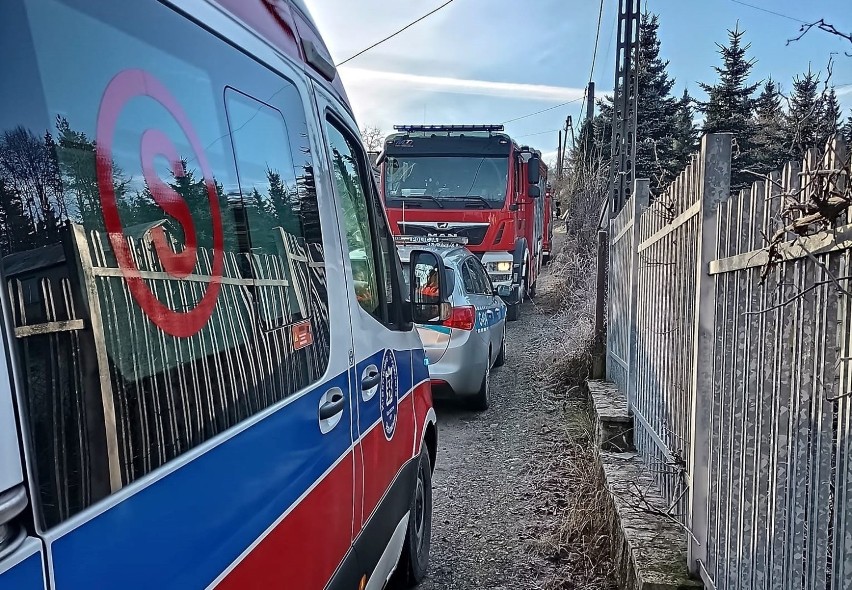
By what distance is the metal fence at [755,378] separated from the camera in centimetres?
164

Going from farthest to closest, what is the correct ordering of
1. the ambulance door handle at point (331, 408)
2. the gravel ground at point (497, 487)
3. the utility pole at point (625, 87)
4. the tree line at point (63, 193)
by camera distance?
the utility pole at point (625, 87)
the gravel ground at point (497, 487)
the ambulance door handle at point (331, 408)
the tree line at point (63, 193)

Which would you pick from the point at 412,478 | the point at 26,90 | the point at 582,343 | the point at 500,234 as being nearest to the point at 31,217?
the point at 26,90

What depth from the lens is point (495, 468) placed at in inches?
212

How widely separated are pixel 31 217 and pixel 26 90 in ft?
0.64

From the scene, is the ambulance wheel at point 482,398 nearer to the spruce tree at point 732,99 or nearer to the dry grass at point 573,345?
the dry grass at point 573,345

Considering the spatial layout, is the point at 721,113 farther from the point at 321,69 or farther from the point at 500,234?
the point at 321,69

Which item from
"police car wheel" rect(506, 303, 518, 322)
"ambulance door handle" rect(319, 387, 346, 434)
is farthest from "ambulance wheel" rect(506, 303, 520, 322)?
"ambulance door handle" rect(319, 387, 346, 434)

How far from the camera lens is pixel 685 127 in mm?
32344

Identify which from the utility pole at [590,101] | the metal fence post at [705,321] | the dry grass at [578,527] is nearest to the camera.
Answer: the metal fence post at [705,321]

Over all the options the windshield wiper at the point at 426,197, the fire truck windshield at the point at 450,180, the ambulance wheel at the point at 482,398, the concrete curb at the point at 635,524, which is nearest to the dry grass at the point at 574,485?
the concrete curb at the point at 635,524

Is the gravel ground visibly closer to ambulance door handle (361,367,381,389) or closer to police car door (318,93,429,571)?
police car door (318,93,429,571)

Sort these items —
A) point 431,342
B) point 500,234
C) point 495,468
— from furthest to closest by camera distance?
1. point 500,234
2. point 431,342
3. point 495,468

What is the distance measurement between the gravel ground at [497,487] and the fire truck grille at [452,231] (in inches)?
152

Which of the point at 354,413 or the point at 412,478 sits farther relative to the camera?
the point at 412,478
